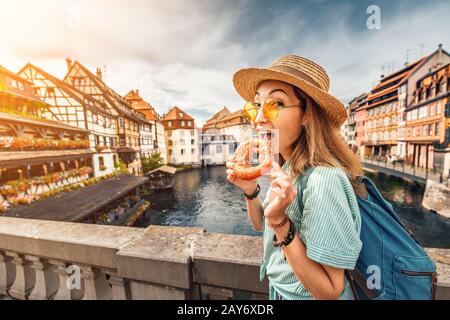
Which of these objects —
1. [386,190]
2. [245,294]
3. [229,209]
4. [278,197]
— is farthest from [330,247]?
[386,190]

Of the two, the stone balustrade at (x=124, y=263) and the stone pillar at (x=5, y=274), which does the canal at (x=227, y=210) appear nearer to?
the stone pillar at (x=5, y=274)

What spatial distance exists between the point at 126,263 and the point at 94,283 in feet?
2.46

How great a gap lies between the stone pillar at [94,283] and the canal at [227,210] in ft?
59.9

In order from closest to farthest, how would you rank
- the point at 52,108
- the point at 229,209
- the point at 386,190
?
the point at 52,108 → the point at 229,209 → the point at 386,190

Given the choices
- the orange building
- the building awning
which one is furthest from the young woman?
the orange building

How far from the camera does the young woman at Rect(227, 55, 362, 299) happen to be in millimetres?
961

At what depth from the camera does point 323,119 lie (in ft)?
4.61

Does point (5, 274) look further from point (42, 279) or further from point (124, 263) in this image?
point (124, 263)

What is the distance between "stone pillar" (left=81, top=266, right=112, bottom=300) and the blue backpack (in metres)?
2.48

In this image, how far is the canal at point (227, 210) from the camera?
1783cm

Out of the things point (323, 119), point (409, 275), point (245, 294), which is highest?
point (323, 119)

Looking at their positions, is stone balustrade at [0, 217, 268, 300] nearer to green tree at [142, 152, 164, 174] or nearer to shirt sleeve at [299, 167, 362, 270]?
shirt sleeve at [299, 167, 362, 270]

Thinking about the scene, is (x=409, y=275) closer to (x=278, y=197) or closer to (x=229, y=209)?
(x=278, y=197)
